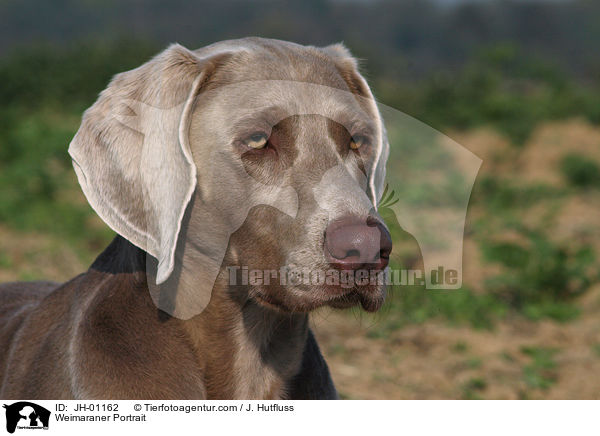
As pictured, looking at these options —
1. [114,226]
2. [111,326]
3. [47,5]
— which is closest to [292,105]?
[114,226]

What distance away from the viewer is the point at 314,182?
260cm

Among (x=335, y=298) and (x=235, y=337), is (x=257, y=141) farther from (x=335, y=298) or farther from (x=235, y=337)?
(x=235, y=337)

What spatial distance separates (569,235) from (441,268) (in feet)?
7.84

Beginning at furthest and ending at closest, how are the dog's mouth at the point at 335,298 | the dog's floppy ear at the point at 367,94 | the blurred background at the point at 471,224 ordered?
1. the blurred background at the point at 471,224
2. the dog's floppy ear at the point at 367,94
3. the dog's mouth at the point at 335,298

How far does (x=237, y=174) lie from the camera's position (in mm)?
2658

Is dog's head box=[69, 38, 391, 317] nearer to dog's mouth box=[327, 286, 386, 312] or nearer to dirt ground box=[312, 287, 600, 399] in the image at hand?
dog's mouth box=[327, 286, 386, 312]

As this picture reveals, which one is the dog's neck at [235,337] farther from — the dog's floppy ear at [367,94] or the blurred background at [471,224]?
the dog's floppy ear at [367,94]

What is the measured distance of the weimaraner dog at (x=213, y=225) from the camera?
256 cm
